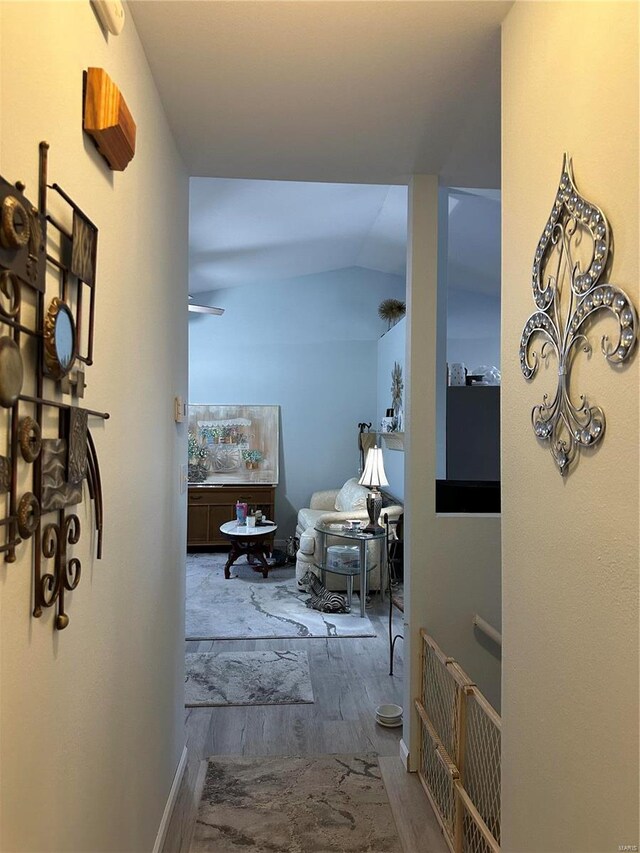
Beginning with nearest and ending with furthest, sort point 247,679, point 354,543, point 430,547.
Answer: point 430,547 → point 247,679 → point 354,543

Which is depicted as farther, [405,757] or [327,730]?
[327,730]

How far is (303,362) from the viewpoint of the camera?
7.38 m

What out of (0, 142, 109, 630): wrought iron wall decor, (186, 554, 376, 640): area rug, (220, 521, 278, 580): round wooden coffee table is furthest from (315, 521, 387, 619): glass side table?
(0, 142, 109, 630): wrought iron wall decor

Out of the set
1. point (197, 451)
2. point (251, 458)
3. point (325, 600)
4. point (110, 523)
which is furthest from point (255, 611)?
point (110, 523)

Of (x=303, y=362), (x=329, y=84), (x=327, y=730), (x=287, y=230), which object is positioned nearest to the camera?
(x=329, y=84)

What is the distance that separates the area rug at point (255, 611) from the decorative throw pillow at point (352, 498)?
0.88 m

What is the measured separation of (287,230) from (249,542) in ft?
10.2

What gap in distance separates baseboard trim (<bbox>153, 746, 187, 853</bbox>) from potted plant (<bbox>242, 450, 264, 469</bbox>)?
479 cm

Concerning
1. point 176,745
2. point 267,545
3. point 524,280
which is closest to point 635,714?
point 524,280

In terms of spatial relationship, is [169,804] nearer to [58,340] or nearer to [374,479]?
[58,340]

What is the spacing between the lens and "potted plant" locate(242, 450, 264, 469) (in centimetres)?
723

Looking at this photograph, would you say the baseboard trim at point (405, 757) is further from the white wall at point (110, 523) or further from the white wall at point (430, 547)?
the white wall at point (110, 523)

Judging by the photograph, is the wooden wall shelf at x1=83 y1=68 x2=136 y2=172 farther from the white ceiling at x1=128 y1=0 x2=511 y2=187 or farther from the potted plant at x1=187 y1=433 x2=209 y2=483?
the potted plant at x1=187 y1=433 x2=209 y2=483

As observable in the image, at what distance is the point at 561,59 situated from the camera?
1.16 metres
